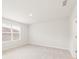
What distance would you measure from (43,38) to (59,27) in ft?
5.72

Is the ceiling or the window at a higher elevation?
the ceiling

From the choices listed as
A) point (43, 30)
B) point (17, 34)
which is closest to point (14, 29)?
point (17, 34)

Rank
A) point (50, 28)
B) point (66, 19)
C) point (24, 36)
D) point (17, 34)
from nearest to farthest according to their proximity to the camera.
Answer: point (66, 19) < point (50, 28) < point (17, 34) < point (24, 36)

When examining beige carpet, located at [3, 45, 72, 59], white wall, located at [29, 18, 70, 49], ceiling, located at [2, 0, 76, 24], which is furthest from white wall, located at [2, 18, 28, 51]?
ceiling, located at [2, 0, 76, 24]

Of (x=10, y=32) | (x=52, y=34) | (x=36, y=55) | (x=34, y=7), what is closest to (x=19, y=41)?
(x=10, y=32)

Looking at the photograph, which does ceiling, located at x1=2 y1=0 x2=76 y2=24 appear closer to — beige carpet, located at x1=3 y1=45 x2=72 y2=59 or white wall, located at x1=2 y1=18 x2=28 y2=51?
white wall, located at x1=2 y1=18 x2=28 y2=51

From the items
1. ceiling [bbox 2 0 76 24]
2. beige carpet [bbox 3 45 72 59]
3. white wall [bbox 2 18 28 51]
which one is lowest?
beige carpet [bbox 3 45 72 59]

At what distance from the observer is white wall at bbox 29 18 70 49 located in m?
5.47

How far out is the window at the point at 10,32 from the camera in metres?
5.46

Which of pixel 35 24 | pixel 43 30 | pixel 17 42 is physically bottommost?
pixel 17 42

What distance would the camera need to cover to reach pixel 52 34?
610 centimetres

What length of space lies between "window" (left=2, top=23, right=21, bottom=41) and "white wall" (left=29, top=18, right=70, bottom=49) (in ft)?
4.68

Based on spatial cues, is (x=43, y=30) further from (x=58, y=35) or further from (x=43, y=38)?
(x=58, y=35)

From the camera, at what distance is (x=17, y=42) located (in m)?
6.30
